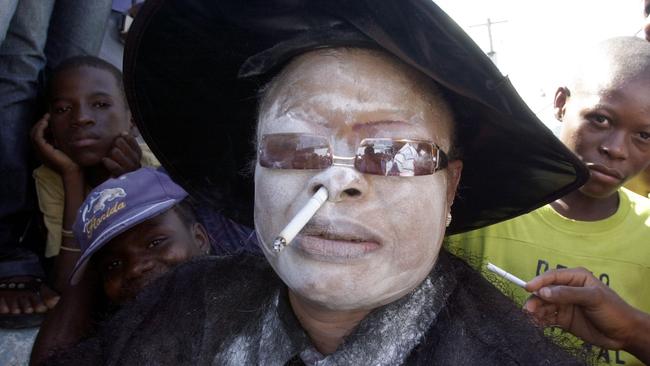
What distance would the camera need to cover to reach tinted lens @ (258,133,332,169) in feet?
4.48

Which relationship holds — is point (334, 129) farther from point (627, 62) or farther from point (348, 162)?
point (627, 62)

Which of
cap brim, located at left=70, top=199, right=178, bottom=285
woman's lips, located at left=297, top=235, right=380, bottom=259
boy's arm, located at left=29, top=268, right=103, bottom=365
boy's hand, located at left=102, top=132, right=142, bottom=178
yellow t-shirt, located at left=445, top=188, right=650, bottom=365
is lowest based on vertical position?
boy's arm, located at left=29, top=268, right=103, bottom=365

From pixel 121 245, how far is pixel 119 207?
15cm

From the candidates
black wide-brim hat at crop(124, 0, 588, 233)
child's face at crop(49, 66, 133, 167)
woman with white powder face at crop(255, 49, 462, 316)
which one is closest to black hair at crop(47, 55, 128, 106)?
child's face at crop(49, 66, 133, 167)

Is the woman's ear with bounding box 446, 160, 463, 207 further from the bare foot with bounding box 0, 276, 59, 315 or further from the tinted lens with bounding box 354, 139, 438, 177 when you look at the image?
the bare foot with bounding box 0, 276, 59, 315

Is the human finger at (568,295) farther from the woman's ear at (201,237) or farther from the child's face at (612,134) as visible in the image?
the woman's ear at (201,237)

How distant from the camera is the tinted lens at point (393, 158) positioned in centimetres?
133

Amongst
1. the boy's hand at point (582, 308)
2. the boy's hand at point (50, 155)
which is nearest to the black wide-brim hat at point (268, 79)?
the boy's hand at point (582, 308)

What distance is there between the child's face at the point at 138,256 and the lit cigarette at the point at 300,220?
1109mm

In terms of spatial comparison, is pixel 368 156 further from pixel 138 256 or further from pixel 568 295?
pixel 138 256

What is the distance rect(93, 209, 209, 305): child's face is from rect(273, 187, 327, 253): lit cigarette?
1109mm

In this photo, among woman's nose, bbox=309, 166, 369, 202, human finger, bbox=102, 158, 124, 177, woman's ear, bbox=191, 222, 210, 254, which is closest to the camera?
woman's nose, bbox=309, 166, 369, 202

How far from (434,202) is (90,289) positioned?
5.12 ft

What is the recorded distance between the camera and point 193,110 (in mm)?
1776
